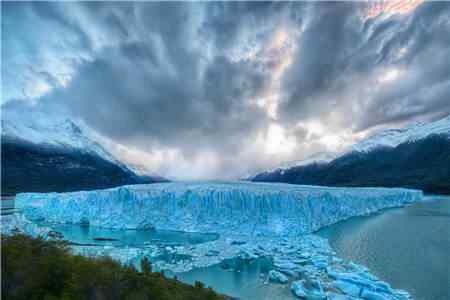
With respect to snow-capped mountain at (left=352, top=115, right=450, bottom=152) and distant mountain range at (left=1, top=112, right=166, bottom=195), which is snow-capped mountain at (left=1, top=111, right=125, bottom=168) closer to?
distant mountain range at (left=1, top=112, right=166, bottom=195)

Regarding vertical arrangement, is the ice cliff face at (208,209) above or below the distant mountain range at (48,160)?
below

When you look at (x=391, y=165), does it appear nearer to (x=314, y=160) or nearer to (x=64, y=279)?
(x=314, y=160)

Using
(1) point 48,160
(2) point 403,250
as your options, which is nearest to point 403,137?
(2) point 403,250

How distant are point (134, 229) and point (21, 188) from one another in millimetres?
44892

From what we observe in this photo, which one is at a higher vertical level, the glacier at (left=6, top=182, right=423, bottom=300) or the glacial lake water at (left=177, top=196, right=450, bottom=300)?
the glacier at (left=6, top=182, right=423, bottom=300)

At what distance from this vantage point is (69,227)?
15.2m

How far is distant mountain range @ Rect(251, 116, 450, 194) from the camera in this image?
168ft

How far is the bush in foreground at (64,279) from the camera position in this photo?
308 cm

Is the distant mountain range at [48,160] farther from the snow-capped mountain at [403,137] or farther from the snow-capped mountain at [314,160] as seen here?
the snow-capped mountain at [403,137]

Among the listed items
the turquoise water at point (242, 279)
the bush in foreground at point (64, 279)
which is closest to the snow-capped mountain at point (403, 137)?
the turquoise water at point (242, 279)

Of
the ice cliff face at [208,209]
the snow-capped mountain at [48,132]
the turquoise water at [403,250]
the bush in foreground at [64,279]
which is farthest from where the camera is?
the snow-capped mountain at [48,132]

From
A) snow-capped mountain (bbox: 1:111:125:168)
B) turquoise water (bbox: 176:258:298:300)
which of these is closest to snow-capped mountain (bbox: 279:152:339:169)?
snow-capped mountain (bbox: 1:111:125:168)

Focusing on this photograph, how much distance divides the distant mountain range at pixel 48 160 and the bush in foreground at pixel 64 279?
50.8 m

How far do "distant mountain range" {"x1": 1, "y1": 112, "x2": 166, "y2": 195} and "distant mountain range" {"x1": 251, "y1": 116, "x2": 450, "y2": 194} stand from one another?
178 ft
